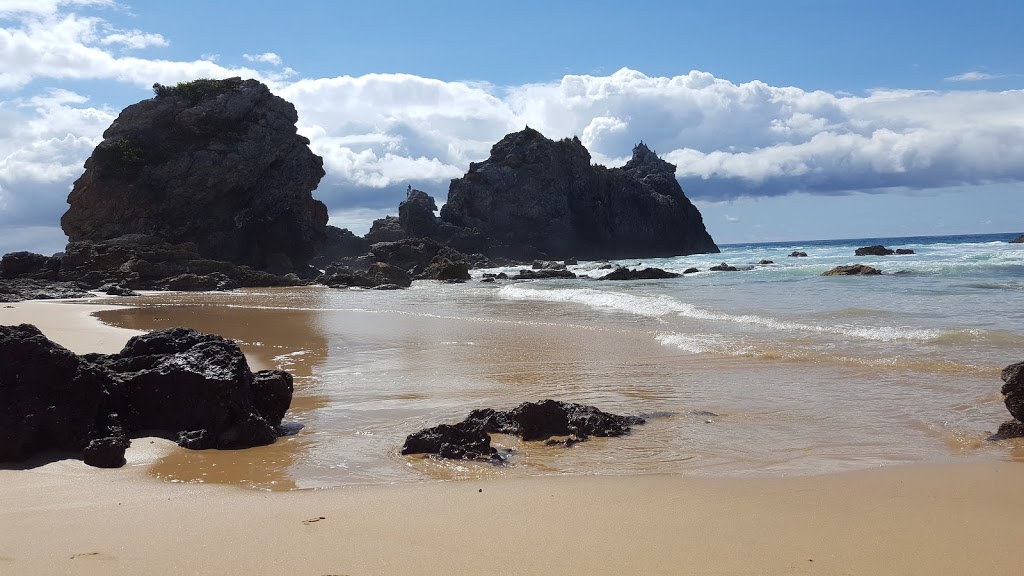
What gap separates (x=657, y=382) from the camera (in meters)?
8.32

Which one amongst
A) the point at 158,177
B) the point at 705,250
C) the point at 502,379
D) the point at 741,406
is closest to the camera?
the point at 741,406

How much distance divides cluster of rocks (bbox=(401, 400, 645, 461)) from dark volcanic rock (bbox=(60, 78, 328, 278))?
138 ft

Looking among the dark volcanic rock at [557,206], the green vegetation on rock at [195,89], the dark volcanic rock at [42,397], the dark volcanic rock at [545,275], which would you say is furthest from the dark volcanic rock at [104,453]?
the dark volcanic rock at [557,206]

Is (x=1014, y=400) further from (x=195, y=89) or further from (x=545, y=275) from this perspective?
(x=195, y=89)

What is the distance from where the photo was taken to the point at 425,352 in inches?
436

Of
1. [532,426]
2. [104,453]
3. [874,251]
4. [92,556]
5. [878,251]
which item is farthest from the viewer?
[874,251]

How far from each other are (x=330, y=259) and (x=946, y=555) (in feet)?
198

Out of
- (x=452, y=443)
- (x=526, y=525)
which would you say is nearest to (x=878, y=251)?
(x=452, y=443)

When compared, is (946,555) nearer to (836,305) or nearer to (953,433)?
(953,433)

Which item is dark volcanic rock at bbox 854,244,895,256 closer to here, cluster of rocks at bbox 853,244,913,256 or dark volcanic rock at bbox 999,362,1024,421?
cluster of rocks at bbox 853,244,913,256

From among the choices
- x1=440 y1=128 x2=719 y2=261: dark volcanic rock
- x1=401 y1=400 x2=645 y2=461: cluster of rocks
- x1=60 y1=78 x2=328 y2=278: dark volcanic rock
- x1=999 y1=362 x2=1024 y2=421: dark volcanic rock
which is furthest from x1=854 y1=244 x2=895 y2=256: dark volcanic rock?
x1=401 y1=400 x2=645 y2=461: cluster of rocks

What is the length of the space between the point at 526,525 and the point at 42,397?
356 centimetres

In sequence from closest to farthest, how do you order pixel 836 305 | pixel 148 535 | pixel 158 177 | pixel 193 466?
pixel 148 535 → pixel 193 466 → pixel 836 305 → pixel 158 177

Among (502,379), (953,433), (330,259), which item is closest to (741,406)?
(953,433)
